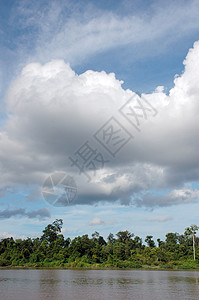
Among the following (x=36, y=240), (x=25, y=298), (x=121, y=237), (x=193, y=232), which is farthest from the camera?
(x=121, y=237)

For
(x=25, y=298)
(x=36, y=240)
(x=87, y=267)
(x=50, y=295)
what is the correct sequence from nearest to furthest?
(x=25, y=298)
(x=50, y=295)
(x=87, y=267)
(x=36, y=240)

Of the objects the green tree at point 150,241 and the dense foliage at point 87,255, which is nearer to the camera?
the dense foliage at point 87,255

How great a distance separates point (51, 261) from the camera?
248ft

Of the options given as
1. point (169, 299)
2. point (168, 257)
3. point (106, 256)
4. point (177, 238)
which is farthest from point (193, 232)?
point (169, 299)

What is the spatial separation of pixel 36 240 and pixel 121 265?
3396 centimetres

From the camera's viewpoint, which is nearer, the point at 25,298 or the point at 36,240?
the point at 25,298

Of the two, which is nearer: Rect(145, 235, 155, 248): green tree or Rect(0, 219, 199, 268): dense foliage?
Rect(0, 219, 199, 268): dense foliage

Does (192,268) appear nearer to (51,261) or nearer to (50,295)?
(51,261)

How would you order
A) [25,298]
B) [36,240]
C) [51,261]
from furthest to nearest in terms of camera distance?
[36,240] → [51,261] → [25,298]

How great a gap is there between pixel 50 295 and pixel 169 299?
29.9ft

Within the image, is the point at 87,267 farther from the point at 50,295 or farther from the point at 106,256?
the point at 50,295

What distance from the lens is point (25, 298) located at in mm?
21344

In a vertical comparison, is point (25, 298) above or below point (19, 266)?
above

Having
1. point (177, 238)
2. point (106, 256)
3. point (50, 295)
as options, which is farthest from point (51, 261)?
point (50, 295)
